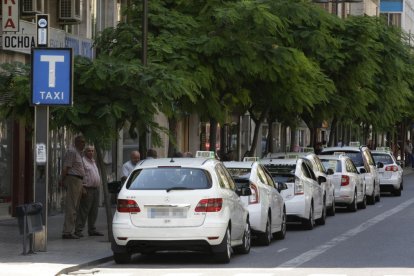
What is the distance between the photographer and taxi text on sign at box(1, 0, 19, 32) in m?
24.4

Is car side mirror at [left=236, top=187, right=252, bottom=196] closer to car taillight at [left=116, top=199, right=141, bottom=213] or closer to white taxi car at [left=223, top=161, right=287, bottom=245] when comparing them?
white taxi car at [left=223, top=161, right=287, bottom=245]

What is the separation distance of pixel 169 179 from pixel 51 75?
9.33 ft

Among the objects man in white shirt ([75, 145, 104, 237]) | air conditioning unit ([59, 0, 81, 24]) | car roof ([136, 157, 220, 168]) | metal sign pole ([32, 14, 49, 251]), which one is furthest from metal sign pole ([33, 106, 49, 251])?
air conditioning unit ([59, 0, 81, 24])

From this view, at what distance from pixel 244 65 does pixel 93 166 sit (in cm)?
626

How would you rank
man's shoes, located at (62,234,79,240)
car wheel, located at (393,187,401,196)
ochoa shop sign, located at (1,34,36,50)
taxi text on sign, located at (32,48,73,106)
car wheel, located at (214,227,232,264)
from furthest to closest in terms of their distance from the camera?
car wheel, located at (393,187,401,196) → ochoa shop sign, located at (1,34,36,50) → man's shoes, located at (62,234,79,240) → taxi text on sign, located at (32,48,73,106) → car wheel, located at (214,227,232,264)

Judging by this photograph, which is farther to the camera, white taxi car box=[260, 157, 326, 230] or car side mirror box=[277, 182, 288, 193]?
white taxi car box=[260, 157, 326, 230]

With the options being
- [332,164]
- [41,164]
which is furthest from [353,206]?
[41,164]

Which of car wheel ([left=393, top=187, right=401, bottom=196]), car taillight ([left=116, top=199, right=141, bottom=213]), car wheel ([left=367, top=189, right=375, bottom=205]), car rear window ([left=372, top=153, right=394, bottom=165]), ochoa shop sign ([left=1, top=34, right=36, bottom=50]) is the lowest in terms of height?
car wheel ([left=393, top=187, right=401, bottom=196])

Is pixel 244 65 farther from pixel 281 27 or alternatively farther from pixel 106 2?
pixel 106 2

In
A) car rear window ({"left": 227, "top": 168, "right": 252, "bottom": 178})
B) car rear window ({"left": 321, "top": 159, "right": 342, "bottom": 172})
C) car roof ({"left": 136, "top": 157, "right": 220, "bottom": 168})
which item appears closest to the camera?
car roof ({"left": 136, "top": 157, "right": 220, "bottom": 168})

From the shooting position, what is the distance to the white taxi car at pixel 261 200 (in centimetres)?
2123

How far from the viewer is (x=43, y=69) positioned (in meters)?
19.4

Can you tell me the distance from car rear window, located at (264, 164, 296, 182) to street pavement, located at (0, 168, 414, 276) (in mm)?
3952

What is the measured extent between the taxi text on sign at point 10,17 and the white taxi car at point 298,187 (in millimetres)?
6006
